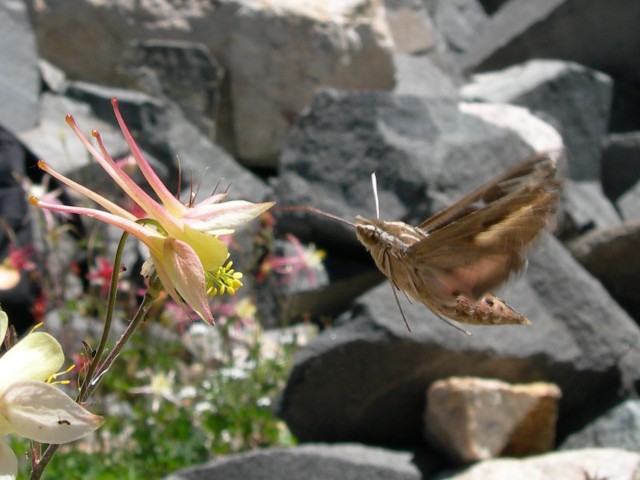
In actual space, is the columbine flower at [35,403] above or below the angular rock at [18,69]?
above

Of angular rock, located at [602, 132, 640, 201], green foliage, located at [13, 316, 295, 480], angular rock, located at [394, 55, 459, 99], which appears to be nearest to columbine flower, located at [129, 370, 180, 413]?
green foliage, located at [13, 316, 295, 480]

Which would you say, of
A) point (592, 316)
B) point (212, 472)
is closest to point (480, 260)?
point (212, 472)

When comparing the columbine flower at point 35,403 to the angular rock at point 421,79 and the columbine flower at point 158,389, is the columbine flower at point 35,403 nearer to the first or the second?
the columbine flower at point 158,389

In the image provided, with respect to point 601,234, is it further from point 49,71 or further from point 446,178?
point 49,71

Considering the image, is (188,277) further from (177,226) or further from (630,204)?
(630,204)

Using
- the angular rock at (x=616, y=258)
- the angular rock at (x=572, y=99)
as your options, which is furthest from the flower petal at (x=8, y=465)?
the angular rock at (x=572, y=99)

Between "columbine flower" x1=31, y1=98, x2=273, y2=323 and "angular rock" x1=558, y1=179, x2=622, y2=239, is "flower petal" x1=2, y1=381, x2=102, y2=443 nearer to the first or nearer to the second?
"columbine flower" x1=31, y1=98, x2=273, y2=323
